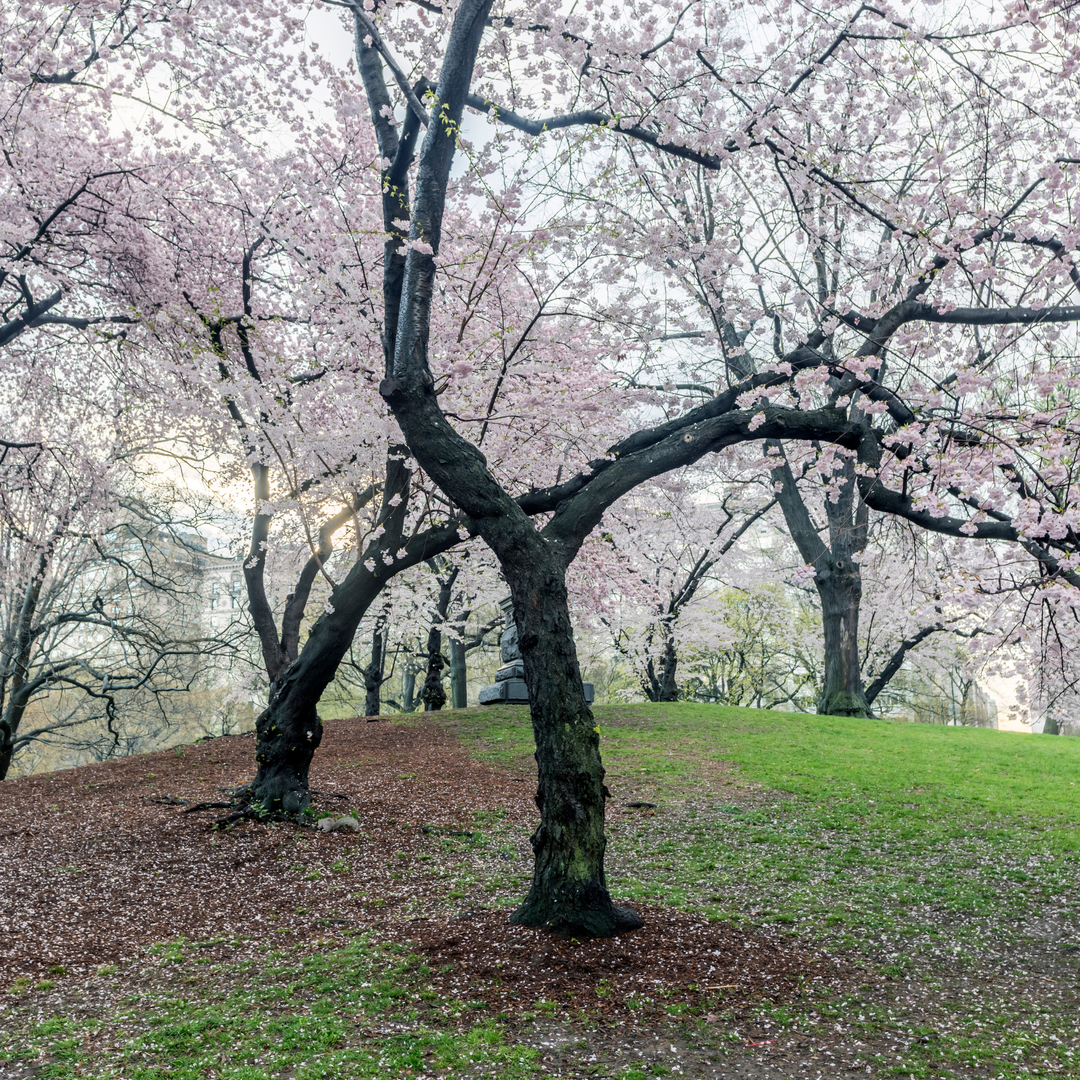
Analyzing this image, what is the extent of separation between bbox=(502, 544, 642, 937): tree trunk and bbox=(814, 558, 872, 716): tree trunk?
42.0ft

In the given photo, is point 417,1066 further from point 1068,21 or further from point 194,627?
point 194,627

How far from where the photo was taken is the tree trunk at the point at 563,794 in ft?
15.5

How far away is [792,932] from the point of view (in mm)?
5082

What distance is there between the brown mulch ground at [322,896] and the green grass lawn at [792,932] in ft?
A: 0.89

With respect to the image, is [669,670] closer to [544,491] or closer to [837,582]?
[837,582]

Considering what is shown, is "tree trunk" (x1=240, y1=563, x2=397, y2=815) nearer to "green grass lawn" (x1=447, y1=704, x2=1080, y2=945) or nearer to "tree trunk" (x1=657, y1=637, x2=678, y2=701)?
"green grass lawn" (x1=447, y1=704, x2=1080, y2=945)

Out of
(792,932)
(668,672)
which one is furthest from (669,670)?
(792,932)

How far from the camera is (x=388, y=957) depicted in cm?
468

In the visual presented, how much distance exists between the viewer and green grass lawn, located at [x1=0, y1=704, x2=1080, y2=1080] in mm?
3566

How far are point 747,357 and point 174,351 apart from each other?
896 cm

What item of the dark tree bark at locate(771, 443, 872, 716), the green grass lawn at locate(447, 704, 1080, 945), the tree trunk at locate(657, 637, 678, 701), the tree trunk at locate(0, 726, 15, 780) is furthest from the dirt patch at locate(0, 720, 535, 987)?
the tree trunk at locate(657, 637, 678, 701)

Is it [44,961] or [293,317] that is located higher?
[293,317]

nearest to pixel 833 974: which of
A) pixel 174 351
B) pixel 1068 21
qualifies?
pixel 1068 21

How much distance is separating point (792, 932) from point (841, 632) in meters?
12.3
